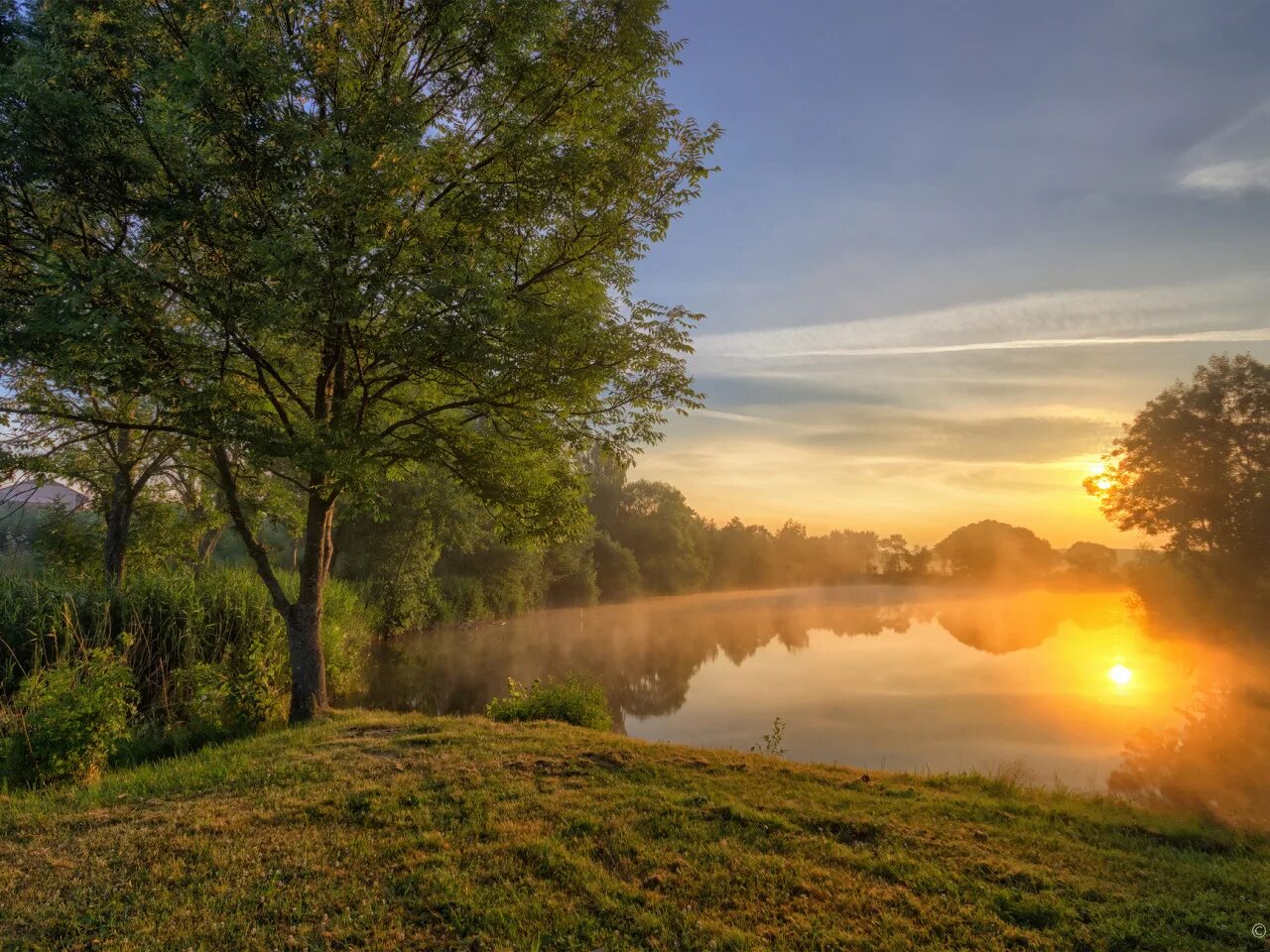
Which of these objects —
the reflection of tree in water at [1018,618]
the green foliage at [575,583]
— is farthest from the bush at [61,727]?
the green foliage at [575,583]

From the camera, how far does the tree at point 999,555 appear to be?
76688 mm

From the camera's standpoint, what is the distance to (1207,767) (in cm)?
1230

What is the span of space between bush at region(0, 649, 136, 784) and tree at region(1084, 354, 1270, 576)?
129 ft

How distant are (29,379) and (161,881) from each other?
12301mm

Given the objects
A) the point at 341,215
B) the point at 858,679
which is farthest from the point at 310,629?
the point at 858,679

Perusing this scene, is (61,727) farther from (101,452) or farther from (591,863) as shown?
(101,452)

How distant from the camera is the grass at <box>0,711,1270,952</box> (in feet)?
12.8

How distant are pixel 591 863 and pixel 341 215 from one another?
7.42m

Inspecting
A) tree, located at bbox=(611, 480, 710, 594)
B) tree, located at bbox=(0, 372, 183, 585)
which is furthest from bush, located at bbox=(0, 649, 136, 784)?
tree, located at bbox=(611, 480, 710, 594)

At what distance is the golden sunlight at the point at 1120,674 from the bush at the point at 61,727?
90.2 feet

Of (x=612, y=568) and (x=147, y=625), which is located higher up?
(x=147, y=625)

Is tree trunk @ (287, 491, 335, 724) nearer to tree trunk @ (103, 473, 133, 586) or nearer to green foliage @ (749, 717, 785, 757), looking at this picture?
tree trunk @ (103, 473, 133, 586)

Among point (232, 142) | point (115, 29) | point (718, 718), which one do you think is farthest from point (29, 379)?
point (718, 718)

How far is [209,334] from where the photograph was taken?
8688 millimetres
